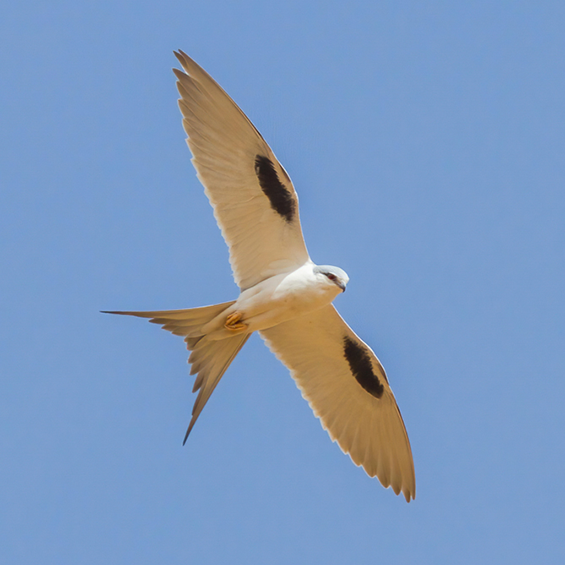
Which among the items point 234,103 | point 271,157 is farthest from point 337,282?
point 234,103

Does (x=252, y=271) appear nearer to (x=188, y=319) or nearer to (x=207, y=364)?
(x=188, y=319)

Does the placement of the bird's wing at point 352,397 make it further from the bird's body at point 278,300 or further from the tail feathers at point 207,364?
the tail feathers at point 207,364

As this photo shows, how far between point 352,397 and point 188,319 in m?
2.64

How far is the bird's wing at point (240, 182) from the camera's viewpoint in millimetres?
8859

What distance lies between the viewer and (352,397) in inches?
415

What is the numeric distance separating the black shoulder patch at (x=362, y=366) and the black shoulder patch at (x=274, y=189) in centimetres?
185

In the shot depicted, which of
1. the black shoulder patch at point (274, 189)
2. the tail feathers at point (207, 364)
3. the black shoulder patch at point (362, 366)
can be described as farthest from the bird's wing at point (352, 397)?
the black shoulder patch at point (274, 189)

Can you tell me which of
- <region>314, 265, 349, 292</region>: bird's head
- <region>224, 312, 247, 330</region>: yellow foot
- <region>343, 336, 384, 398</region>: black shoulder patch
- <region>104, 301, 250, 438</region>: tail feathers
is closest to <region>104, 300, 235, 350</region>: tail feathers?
<region>104, 301, 250, 438</region>: tail feathers

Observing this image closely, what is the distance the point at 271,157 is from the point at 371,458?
4.08m

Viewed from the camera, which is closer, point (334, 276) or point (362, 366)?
point (334, 276)

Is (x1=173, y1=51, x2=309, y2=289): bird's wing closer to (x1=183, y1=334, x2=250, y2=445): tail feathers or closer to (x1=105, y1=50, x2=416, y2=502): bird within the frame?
(x1=105, y1=50, x2=416, y2=502): bird

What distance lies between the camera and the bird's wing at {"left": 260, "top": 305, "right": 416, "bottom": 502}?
33.6ft

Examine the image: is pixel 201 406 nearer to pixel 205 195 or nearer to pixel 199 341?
pixel 199 341

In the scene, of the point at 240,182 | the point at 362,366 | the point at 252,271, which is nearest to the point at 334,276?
the point at 252,271
